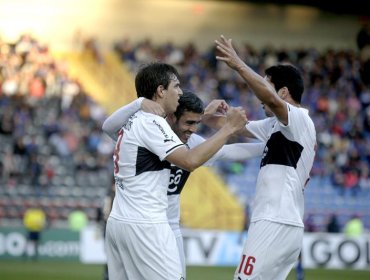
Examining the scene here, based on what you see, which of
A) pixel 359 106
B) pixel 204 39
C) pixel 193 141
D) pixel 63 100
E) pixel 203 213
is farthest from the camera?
pixel 204 39

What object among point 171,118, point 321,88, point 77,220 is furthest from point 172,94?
point 321,88

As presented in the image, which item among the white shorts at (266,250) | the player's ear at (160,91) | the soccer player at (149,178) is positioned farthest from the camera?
the white shorts at (266,250)

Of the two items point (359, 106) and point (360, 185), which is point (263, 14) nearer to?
point (359, 106)

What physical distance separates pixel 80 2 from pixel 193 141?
2511 centimetres

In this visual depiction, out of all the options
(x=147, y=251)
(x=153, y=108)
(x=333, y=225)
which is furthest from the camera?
(x=333, y=225)

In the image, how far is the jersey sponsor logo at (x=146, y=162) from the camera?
687 cm

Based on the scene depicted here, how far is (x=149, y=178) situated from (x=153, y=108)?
540 mm

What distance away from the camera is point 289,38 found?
35656 mm

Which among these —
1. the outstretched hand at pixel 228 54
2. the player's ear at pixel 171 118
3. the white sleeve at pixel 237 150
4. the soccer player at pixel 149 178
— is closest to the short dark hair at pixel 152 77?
the soccer player at pixel 149 178

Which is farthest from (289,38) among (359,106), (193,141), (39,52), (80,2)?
(193,141)

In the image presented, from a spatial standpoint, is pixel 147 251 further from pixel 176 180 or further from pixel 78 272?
pixel 78 272

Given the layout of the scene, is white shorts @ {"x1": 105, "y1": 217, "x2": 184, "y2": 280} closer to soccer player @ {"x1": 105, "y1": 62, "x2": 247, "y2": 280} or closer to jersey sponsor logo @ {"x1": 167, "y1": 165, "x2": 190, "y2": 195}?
soccer player @ {"x1": 105, "y1": 62, "x2": 247, "y2": 280}

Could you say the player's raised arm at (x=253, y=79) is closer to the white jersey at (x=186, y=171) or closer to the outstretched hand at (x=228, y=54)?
the outstretched hand at (x=228, y=54)

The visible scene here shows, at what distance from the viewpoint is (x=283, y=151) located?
780 centimetres
